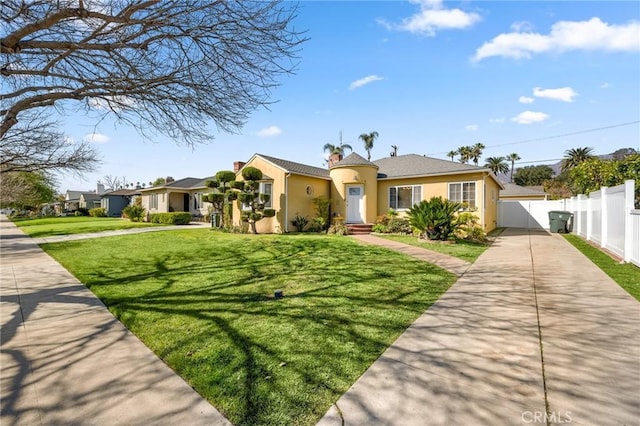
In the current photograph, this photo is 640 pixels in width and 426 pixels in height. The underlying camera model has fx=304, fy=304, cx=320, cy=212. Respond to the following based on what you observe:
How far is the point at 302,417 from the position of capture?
2332mm

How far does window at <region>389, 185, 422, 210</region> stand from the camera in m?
17.3

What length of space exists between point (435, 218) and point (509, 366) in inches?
399

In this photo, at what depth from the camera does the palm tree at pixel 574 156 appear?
4459 centimetres

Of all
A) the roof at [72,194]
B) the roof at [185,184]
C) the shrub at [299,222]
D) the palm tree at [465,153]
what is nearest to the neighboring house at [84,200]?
the roof at [72,194]

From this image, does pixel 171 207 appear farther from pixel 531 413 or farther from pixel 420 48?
pixel 531 413

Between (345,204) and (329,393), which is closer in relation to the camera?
(329,393)

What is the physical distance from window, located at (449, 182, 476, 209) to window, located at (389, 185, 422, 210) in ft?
5.64

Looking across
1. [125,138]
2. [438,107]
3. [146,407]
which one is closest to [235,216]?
[125,138]

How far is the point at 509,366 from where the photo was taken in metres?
3.12

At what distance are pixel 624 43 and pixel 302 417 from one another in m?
15.7

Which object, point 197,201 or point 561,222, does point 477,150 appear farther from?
point 197,201

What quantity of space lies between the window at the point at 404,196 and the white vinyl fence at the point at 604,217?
749 centimetres

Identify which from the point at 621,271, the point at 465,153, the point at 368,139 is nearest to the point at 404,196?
the point at 621,271

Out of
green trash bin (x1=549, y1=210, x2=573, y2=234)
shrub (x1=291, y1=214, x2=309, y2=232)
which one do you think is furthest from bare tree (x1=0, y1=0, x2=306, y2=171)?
green trash bin (x1=549, y1=210, x2=573, y2=234)
